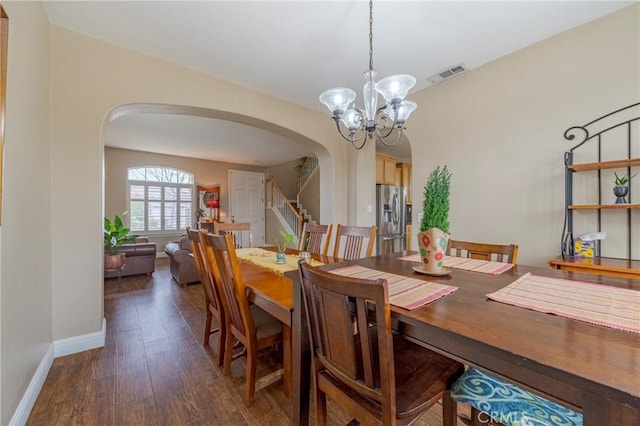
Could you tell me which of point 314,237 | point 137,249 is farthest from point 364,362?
point 137,249

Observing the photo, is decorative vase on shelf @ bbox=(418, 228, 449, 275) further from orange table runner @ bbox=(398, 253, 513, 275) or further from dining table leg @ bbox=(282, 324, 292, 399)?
dining table leg @ bbox=(282, 324, 292, 399)

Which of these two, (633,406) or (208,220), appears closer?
(633,406)

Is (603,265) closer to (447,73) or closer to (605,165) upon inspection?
(605,165)

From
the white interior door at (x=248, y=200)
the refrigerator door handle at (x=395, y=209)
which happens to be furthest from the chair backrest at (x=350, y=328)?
the white interior door at (x=248, y=200)

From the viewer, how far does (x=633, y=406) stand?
48 cm

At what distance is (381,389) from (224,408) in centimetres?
123

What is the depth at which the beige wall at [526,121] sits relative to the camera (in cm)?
205

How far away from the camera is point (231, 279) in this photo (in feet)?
5.11

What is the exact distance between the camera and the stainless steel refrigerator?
494 centimetres

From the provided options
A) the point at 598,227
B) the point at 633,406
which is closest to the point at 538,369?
the point at 633,406

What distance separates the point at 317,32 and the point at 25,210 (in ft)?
7.91

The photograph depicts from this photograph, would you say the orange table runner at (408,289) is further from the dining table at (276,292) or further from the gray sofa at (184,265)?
the gray sofa at (184,265)

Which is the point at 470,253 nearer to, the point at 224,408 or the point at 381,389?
the point at 381,389

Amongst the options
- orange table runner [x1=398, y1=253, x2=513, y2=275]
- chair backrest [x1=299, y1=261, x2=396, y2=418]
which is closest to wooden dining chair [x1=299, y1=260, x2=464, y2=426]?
chair backrest [x1=299, y1=261, x2=396, y2=418]
